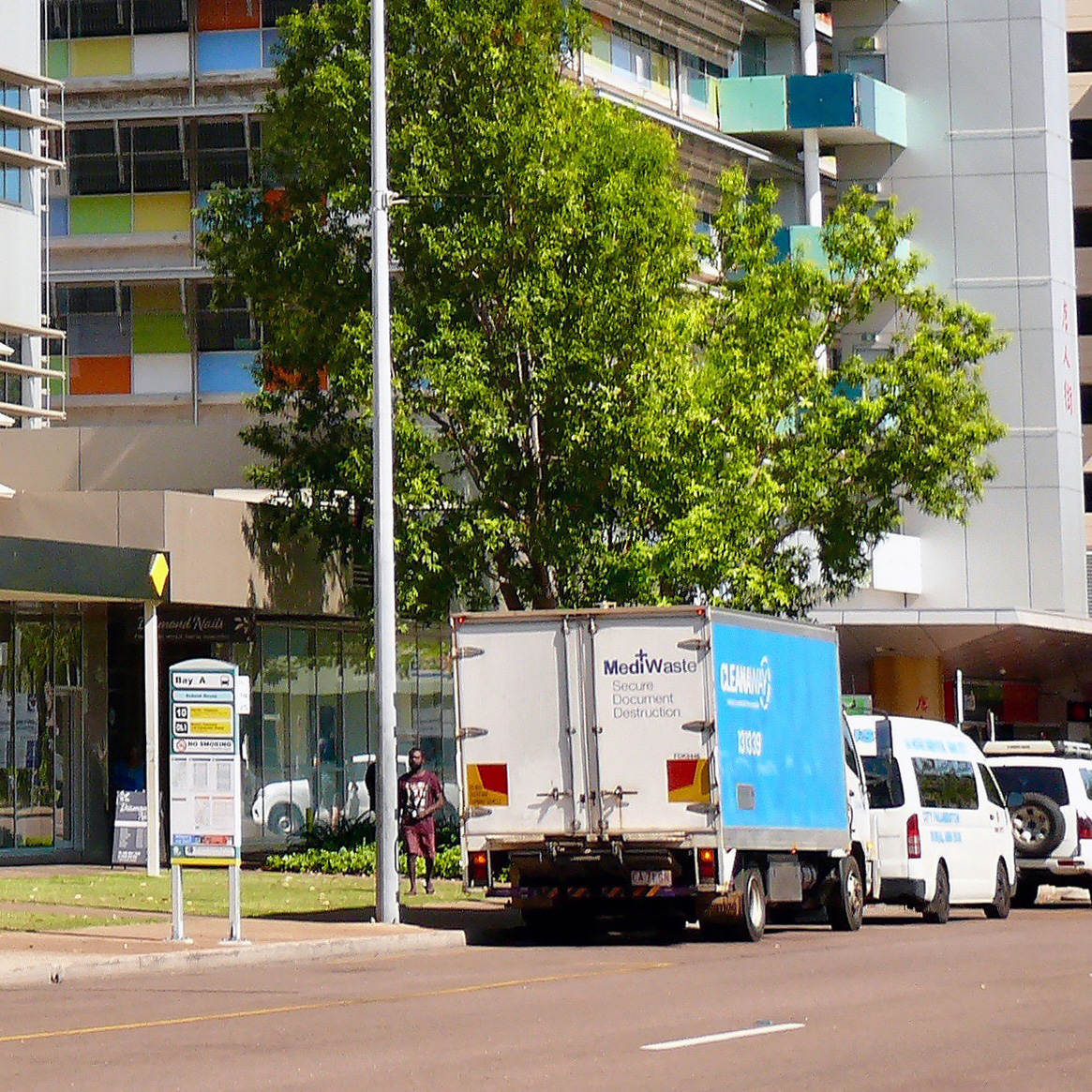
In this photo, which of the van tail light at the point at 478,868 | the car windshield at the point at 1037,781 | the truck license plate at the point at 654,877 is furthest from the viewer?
the car windshield at the point at 1037,781

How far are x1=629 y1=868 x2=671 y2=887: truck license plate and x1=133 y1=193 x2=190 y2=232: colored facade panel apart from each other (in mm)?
30336

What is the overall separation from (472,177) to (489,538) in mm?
4555

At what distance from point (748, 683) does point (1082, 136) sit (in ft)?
168

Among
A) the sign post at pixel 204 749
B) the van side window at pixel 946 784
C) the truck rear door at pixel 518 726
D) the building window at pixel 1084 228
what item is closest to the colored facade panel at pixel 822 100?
the building window at pixel 1084 228

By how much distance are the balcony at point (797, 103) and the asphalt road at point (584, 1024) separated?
116 ft

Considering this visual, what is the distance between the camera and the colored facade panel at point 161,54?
47.8 m

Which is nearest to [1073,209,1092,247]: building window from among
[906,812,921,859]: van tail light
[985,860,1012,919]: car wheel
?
[985,860,1012,919]: car wheel

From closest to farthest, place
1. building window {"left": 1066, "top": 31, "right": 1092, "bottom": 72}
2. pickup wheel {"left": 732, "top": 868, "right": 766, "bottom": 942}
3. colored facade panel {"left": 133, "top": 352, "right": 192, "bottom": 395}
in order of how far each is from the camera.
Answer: pickup wheel {"left": 732, "top": 868, "right": 766, "bottom": 942} < colored facade panel {"left": 133, "top": 352, "right": 192, "bottom": 395} < building window {"left": 1066, "top": 31, "right": 1092, "bottom": 72}

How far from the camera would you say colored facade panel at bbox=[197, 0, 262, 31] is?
156 feet

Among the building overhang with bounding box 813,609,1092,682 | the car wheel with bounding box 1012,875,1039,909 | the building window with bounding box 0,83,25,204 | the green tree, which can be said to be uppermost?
the building window with bounding box 0,83,25,204

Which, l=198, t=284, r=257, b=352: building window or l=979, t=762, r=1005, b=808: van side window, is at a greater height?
l=198, t=284, r=257, b=352: building window

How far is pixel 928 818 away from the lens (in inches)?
1011

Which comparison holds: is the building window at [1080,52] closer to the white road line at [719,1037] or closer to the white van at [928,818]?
the white van at [928,818]

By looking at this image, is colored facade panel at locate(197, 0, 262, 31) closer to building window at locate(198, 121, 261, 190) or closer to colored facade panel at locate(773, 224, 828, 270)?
building window at locate(198, 121, 261, 190)
